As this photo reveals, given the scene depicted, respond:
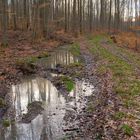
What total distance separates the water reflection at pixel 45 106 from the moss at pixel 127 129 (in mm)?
1743

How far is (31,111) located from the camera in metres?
11.1

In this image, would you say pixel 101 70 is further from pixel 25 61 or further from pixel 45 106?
pixel 45 106

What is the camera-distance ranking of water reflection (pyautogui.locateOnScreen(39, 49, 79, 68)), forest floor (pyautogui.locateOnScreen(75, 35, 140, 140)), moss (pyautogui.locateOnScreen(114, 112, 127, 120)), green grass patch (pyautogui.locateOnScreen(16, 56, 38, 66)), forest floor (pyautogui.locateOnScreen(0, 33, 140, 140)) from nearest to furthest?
forest floor (pyautogui.locateOnScreen(75, 35, 140, 140))
forest floor (pyautogui.locateOnScreen(0, 33, 140, 140))
moss (pyautogui.locateOnScreen(114, 112, 127, 120))
green grass patch (pyautogui.locateOnScreen(16, 56, 38, 66))
water reflection (pyautogui.locateOnScreen(39, 49, 79, 68))

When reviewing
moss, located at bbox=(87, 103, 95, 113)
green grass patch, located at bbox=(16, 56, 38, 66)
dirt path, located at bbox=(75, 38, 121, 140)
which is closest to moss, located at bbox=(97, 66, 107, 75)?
dirt path, located at bbox=(75, 38, 121, 140)

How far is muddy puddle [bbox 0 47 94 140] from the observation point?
30.3ft

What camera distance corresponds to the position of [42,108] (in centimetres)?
1145

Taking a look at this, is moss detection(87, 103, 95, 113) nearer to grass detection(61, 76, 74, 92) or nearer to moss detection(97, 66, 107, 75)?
grass detection(61, 76, 74, 92)

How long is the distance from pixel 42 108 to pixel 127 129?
383 cm

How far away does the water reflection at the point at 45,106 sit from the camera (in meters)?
9.16

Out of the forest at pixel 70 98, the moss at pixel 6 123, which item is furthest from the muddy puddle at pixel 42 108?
the moss at pixel 6 123

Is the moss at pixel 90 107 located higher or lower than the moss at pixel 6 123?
higher

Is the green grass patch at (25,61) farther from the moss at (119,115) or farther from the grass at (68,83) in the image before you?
the moss at (119,115)

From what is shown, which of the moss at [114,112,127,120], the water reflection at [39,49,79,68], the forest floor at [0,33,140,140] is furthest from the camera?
the water reflection at [39,49,79,68]

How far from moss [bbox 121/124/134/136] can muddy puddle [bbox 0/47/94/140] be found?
1530 millimetres
